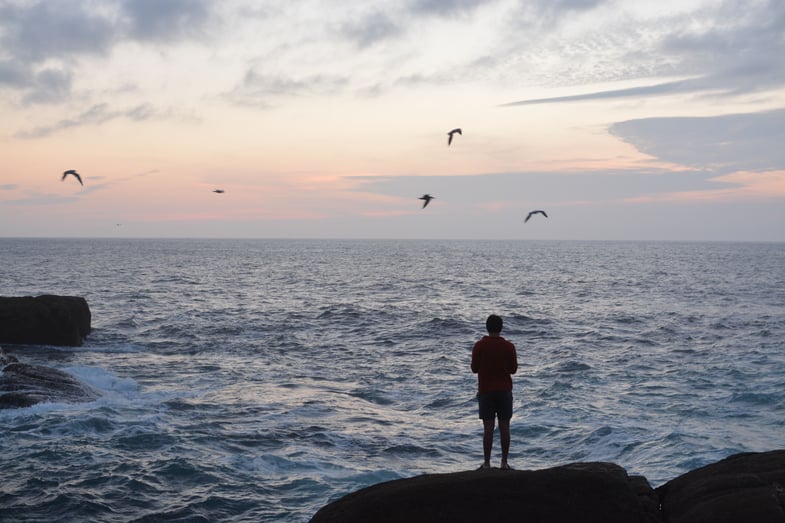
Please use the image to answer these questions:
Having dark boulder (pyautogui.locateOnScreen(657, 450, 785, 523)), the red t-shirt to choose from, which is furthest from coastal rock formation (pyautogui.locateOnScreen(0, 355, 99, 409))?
dark boulder (pyautogui.locateOnScreen(657, 450, 785, 523))

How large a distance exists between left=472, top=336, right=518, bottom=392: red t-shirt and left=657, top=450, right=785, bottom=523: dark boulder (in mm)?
2278

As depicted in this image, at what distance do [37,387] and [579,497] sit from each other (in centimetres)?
1512

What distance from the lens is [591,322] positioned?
1460 inches

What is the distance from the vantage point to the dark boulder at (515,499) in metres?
6.96

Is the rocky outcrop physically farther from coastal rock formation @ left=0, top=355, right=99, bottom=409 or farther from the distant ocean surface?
coastal rock formation @ left=0, top=355, right=99, bottom=409

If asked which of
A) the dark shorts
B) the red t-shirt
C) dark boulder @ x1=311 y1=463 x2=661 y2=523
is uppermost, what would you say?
the red t-shirt

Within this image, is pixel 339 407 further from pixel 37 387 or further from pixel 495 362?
pixel 495 362

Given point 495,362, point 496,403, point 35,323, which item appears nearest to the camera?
point 495,362

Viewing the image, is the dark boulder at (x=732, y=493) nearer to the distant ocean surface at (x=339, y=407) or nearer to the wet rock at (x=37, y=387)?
the distant ocean surface at (x=339, y=407)

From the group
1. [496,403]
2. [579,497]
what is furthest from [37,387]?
[579,497]

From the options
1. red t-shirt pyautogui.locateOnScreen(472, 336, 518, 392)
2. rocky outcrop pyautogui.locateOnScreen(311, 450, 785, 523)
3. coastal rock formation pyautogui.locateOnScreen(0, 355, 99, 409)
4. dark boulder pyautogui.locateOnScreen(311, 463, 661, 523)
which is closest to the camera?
rocky outcrop pyautogui.locateOnScreen(311, 450, 785, 523)

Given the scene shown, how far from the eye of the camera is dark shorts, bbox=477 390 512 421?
907cm

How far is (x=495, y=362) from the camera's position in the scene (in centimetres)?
895

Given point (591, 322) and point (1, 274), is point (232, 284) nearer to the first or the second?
point (1, 274)
